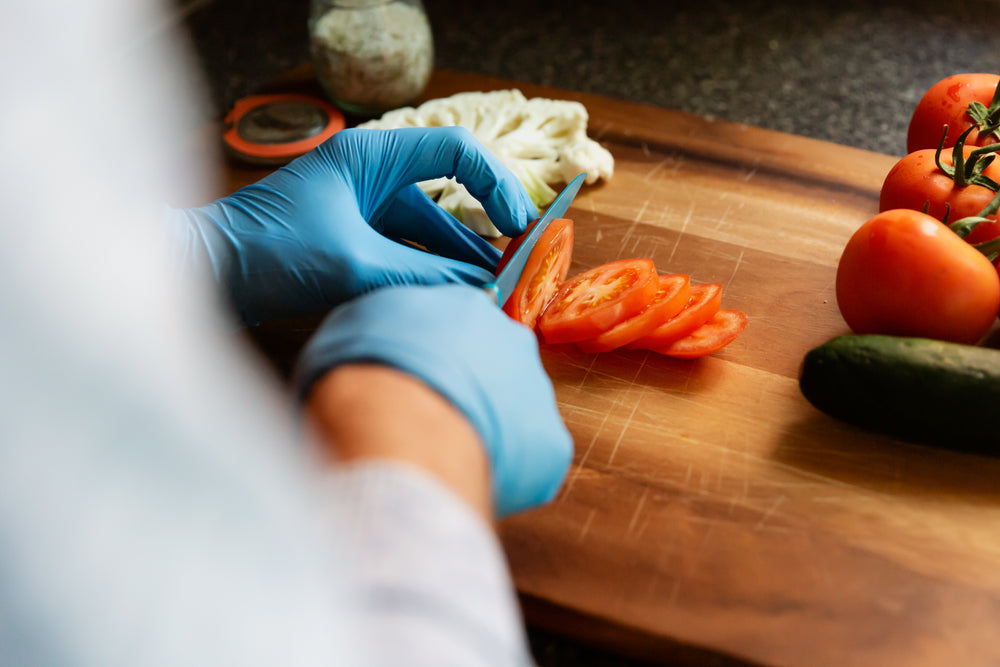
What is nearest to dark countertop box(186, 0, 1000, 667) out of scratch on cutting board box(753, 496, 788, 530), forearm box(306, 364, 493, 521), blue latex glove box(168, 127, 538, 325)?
blue latex glove box(168, 127, 538, 325)

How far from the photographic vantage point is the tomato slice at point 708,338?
120 centimetres

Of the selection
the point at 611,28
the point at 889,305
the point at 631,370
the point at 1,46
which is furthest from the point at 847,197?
the point at 1,46

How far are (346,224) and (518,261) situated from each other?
27 cm

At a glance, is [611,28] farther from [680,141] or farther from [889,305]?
[889,305]

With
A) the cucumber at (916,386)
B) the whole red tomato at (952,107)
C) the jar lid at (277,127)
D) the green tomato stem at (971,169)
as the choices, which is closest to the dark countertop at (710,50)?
the jar lid at (277,127)

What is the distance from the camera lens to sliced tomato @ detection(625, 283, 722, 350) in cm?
120

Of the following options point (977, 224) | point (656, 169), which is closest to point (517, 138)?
point (656, 169)

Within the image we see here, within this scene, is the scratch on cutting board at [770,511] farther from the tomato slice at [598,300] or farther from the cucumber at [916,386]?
the tomato slice at [598,300]

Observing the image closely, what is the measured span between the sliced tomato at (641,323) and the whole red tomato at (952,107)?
589 millimetres

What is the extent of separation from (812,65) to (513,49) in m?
0.90

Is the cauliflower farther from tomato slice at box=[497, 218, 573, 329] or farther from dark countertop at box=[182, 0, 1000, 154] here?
dark countertop at box=[182, 0, 1000, 154]

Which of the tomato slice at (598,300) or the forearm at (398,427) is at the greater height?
the forearm at (398,427)

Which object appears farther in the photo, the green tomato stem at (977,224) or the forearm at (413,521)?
the green tomato stem at (977,224)

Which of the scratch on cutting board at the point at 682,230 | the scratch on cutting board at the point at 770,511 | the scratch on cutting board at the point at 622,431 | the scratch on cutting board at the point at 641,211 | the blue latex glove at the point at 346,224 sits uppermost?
the blue latex glove at the point at 346,224
